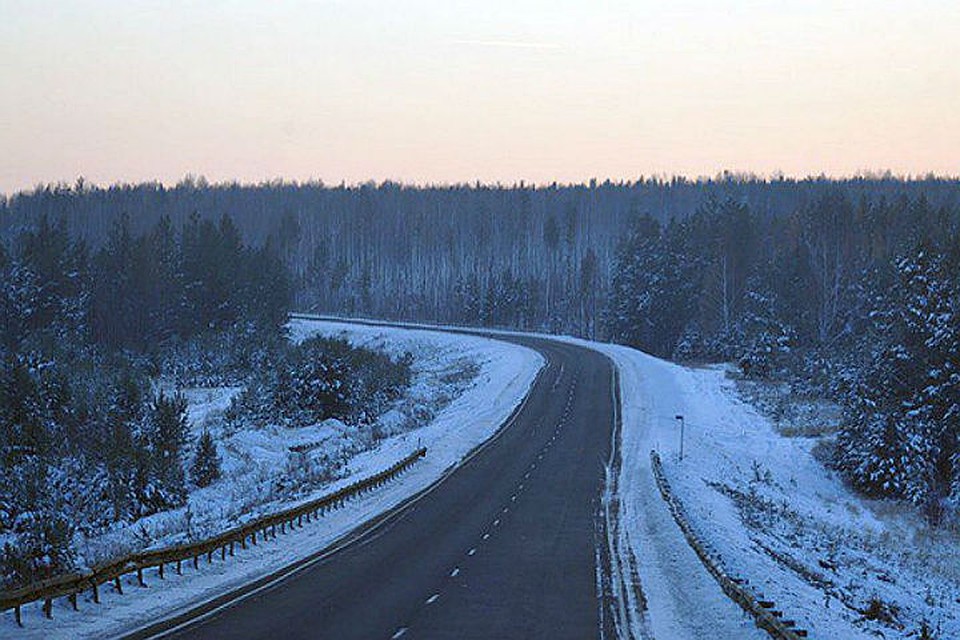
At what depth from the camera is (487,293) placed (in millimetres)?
144625

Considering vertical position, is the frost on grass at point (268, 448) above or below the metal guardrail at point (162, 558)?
below

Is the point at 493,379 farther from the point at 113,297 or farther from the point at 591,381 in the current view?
the point at 113,297

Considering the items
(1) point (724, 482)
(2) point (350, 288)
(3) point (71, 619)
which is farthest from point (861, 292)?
(2) point (350, 288)

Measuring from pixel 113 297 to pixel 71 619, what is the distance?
97696mm

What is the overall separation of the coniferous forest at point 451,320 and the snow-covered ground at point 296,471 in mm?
2882

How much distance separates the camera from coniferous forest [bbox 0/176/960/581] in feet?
146

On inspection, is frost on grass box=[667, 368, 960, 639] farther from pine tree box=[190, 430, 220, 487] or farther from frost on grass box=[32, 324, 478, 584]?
pine tree box=[190, 430, 220, 487]

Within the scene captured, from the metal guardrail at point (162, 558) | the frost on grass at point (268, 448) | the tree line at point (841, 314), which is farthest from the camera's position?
the tree line at point (841, 314)

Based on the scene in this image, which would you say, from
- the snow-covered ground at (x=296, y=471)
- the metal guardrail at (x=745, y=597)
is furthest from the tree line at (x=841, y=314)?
the snow-covered ground at (x=296, y=471)

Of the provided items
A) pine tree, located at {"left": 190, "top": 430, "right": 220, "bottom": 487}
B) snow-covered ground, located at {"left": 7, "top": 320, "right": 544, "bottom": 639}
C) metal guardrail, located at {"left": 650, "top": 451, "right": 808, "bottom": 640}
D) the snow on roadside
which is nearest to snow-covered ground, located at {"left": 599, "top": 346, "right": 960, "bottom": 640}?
the snow on roadside

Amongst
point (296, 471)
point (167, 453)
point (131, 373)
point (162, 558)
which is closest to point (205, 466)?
point (167, 453)

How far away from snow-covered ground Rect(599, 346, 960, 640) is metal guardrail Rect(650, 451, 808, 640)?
307 millimetres

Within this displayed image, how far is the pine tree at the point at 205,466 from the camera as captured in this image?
4454cm

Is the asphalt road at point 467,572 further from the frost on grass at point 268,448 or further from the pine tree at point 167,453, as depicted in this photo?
the pine tree at point 167,453
